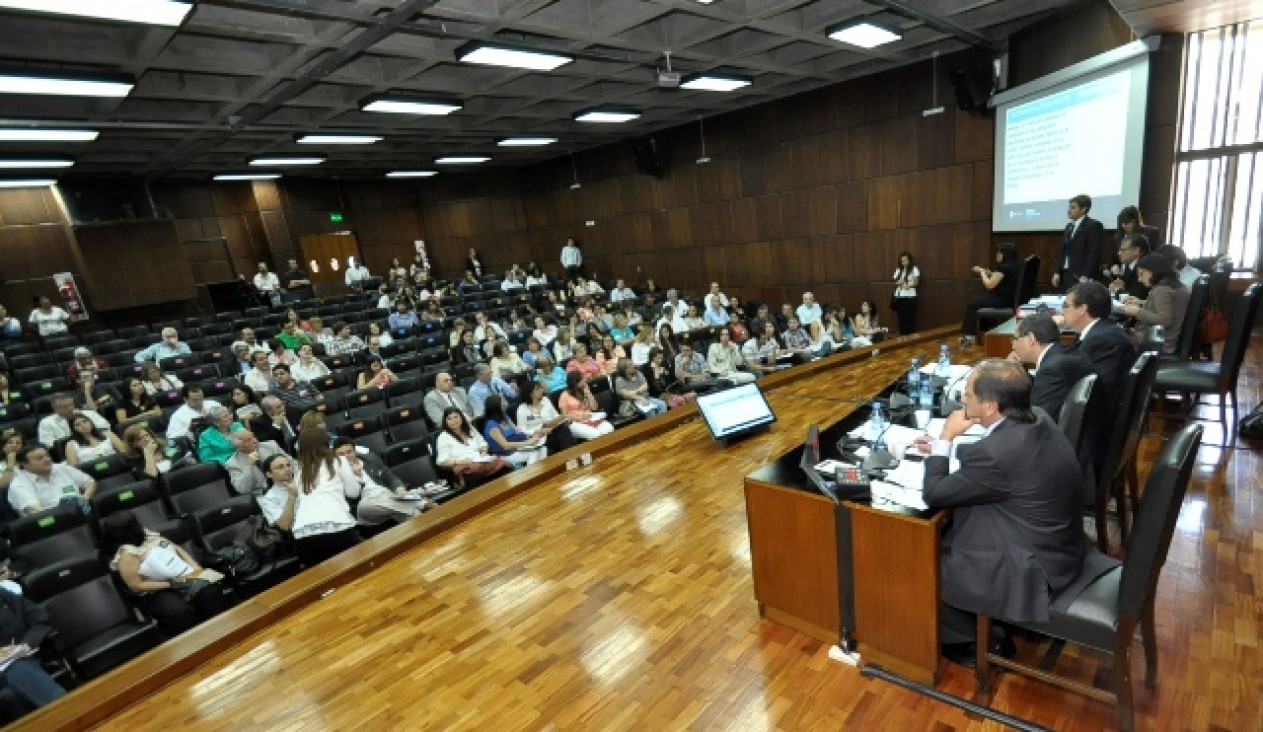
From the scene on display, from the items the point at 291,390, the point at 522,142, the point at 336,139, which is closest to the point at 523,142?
the point at 522,142

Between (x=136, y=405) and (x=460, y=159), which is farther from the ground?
(x=460, y=159)

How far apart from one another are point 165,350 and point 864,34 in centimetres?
978

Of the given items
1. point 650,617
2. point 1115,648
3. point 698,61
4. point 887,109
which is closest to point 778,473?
point 650,617

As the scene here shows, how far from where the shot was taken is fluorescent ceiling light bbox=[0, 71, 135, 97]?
4688 mm

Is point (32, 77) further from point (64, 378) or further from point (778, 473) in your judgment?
point (778, 473)

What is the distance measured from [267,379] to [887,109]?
9.59 m

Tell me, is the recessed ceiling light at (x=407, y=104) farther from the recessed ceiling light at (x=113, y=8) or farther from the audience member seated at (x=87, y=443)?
the audience member seated at (x=87, y=443)

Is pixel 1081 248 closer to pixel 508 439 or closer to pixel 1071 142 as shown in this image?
pixel 1071 142

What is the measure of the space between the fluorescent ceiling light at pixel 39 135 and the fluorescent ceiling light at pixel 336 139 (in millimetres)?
2357

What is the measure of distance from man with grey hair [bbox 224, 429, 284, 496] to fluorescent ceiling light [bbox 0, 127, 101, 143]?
5.10 meters

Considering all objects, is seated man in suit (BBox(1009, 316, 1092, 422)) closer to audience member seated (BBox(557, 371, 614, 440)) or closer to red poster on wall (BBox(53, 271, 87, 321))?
audience member seated (BBox(557, 371, 614, 440))

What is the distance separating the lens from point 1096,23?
602 cm

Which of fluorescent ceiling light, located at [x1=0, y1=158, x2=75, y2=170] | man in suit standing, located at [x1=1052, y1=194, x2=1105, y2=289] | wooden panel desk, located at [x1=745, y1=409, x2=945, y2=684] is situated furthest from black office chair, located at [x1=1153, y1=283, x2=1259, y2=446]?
fluorescent ceiling light, located at [x1=0, y1=158, x2=75, y2=170]

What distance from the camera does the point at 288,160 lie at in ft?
34.7
